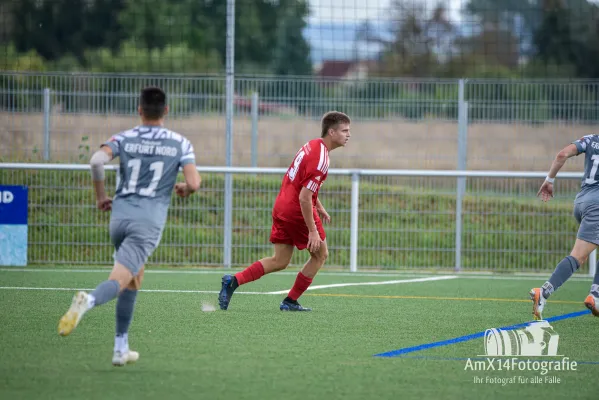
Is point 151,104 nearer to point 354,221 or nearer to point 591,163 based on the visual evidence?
point 591,163

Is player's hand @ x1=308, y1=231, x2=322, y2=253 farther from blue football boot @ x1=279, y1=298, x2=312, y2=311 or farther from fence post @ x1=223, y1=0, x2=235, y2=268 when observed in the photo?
fence post @ x1=223, y1=0, x2=235, y2=268

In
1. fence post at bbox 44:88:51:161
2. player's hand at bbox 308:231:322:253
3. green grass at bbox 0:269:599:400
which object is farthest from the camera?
fence post at bbox 44:88:51:161

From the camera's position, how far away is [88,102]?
15.4 meters

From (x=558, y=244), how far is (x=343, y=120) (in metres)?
6.75

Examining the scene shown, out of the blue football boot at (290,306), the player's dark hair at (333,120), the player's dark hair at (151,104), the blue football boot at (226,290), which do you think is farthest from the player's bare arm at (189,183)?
the blue football boot at (290,306)

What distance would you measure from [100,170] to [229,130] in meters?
8.47

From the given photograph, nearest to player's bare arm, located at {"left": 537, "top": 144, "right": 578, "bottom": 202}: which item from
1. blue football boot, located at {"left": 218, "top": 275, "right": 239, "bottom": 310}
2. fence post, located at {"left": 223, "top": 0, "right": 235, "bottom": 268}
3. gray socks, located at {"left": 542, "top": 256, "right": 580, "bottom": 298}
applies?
gray socks, located at {"left": 542, "top": 256, "right": 580, "bottom": 298}

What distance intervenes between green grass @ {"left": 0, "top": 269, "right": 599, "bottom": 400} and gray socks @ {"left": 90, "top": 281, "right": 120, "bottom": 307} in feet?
1.36

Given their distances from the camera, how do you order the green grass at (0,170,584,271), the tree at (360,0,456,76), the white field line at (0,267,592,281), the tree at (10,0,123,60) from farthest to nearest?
the tree at (10,0,123,60) < the tree at (360,0,456,76) < the green grass at (0,170,584,271) < the white field line at (0,267,592,281)

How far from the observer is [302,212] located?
862cm

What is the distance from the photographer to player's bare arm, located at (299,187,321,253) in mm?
8523

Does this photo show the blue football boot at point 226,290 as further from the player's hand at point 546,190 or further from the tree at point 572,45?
the tree at point 572,45

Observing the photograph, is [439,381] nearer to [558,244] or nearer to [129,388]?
[129,388]

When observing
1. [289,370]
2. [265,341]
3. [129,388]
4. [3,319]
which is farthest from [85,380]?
[3,319]
